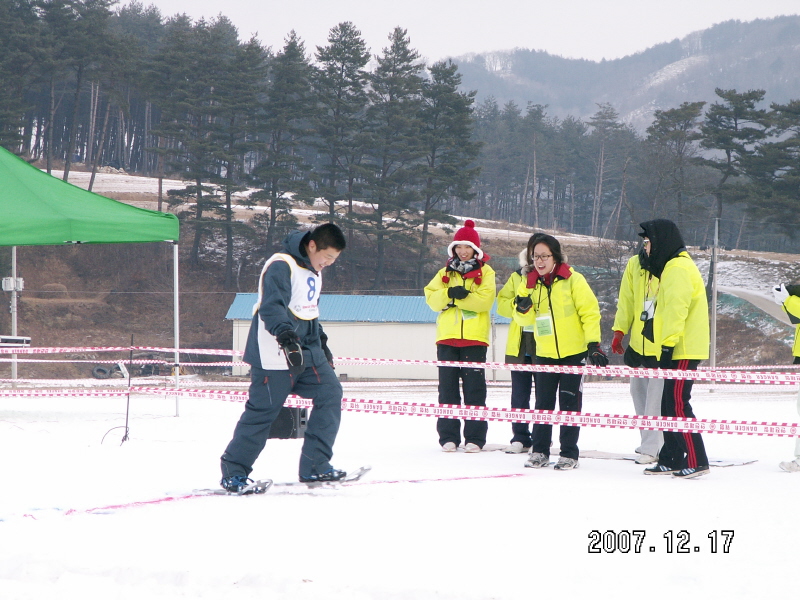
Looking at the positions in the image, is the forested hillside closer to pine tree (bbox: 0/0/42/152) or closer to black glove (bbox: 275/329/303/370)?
pine tree (bbox: 0/0/42/152)

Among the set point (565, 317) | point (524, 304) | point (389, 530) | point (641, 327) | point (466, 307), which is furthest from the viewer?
point (466, 307)

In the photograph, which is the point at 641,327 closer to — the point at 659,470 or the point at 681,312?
the point at 681,312

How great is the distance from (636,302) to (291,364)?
2638 millimetres

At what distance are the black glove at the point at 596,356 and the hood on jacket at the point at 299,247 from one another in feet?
6.69

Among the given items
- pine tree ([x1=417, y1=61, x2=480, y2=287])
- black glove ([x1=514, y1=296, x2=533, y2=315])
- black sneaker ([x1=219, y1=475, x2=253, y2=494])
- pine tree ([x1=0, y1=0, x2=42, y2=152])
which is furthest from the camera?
pine tree ([x1=417, y1=61, x2=480, y2=287])

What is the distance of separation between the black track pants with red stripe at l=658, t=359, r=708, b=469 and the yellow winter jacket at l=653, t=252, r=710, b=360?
106 mm

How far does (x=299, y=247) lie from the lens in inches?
176

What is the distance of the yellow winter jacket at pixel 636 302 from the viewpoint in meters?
5.41

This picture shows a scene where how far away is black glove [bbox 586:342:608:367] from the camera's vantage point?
5.29 meters

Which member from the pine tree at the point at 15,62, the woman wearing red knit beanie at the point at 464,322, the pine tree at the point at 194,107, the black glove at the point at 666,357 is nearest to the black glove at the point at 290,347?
the woman wearing red knit beanie at the point at 464,322

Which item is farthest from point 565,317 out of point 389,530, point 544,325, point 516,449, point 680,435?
point 389,530

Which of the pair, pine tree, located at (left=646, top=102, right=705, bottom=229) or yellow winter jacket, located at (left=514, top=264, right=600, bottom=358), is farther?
pine tree, located at (left=646, top=102, right=705, bottom=229)

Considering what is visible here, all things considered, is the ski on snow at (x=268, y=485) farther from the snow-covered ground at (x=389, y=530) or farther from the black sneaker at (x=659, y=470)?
the black sneaker at (x=659, y=470)
